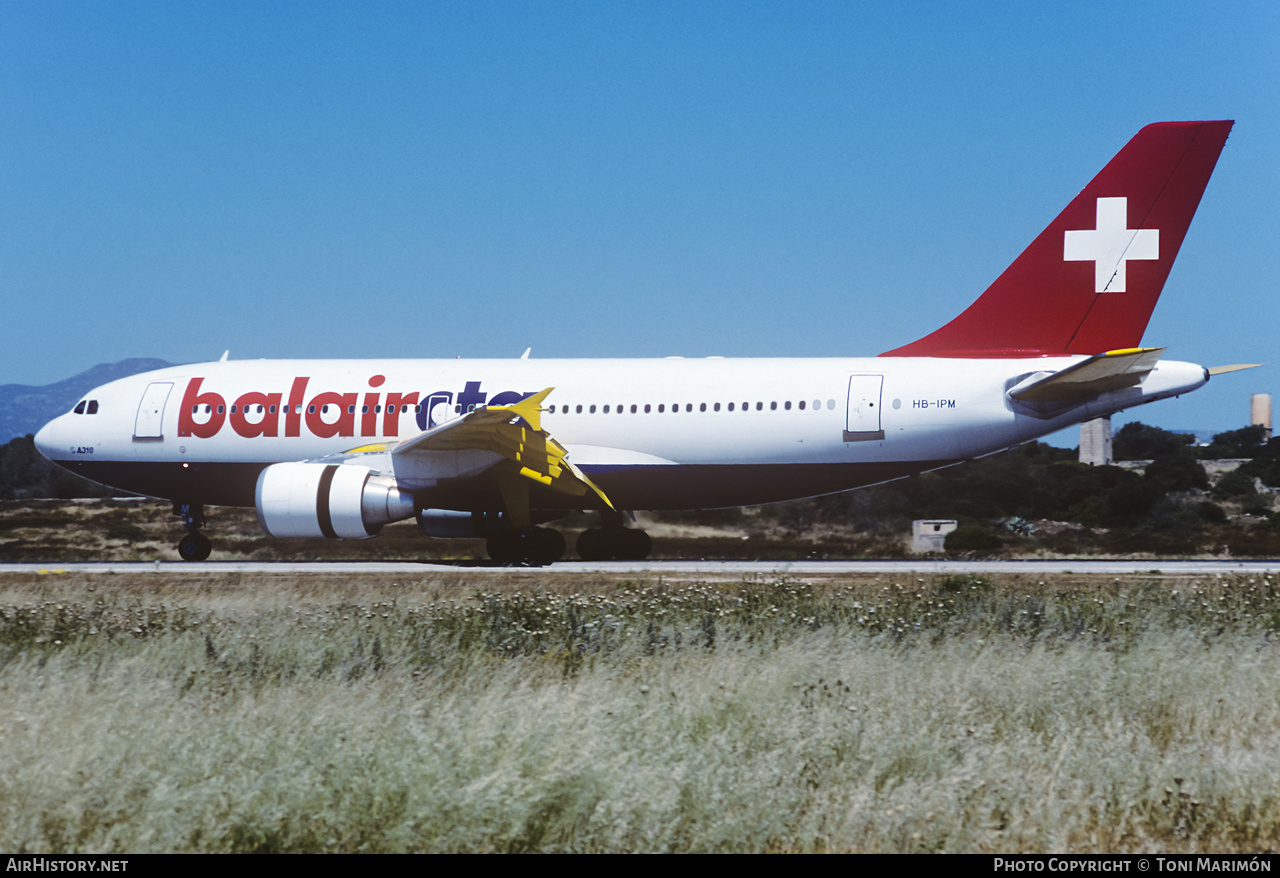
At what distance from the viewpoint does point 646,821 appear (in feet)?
18.5

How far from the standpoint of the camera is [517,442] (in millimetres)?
20500

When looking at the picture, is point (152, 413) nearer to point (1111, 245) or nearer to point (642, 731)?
point (1111, 245)

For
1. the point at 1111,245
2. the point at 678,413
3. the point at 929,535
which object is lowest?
the point at 929,535

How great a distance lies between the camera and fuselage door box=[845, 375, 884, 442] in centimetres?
2041

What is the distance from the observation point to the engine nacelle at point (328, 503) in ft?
64.5

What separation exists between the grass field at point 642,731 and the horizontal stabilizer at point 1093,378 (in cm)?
679

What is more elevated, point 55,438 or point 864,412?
point 864,412

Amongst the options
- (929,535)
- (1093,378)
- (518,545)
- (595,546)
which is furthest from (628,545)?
(929,535)

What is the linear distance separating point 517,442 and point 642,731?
13.8 m

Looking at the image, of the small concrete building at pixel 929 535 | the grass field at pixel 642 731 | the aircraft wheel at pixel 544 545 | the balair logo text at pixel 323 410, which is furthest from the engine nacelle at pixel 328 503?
the small concrete building at pixel 929 535

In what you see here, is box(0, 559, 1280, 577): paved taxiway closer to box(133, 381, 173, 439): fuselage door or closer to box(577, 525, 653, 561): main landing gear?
box(577, 525, 653, 561): main landing gear

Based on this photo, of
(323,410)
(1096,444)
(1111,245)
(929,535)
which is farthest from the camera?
(1096,444)

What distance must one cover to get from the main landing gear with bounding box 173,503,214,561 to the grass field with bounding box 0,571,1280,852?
1163 cm

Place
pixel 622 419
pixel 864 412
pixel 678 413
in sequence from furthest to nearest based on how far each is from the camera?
pixel 622 419, pixel 678 413, pixel 864 412
